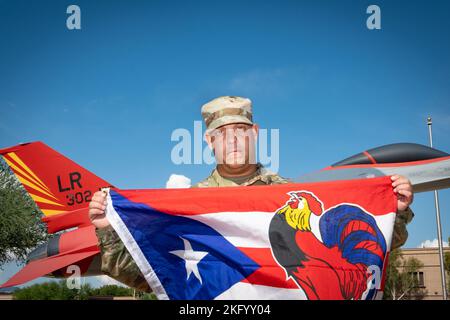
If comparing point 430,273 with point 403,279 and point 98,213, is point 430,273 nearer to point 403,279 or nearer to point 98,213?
point 403,279

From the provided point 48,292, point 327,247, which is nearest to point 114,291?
point 48,292

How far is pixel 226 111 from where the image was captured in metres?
4.55

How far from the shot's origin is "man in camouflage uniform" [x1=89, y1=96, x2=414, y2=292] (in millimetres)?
3809

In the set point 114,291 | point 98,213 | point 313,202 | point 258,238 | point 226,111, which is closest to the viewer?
point 98,213

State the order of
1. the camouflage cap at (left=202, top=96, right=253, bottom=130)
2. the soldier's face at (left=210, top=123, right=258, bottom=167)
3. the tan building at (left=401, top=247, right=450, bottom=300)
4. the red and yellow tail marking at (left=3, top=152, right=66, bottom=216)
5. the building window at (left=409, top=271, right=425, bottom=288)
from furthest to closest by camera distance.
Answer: the building window at (left=409, top=271, right=425, bottom=288) < the tan building at (left=401, top=247, right=450, bottom=300) < the red and yellow tail marking at (left=3, top=152, right=66, bottom=216) < the camouflage cap at (left=202, top=96, right=253, bottom=130) < the soldier's face at (left=210, top=123, right=258, bottom=167)

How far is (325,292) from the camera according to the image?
3676mm

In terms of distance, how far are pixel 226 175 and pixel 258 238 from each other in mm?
929

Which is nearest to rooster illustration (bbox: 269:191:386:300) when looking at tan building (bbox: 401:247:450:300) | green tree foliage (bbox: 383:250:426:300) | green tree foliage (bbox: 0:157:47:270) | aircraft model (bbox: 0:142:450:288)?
aircraft model (bbox: 0:142:450:288)

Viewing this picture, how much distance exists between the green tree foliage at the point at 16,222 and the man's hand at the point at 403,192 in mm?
28831

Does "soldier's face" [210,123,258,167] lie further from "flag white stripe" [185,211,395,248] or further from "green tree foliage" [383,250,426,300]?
"green tree foliage" [383,250,426,300]

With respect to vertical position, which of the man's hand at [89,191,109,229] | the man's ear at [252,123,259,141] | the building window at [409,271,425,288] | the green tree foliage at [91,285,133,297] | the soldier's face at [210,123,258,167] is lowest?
the green tree foliage at [91,285,133,297]

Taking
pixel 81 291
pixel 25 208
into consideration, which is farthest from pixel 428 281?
pixel 25 208
